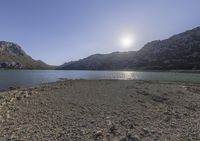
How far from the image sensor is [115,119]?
57.1ft

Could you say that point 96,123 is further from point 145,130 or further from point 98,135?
point 145,130

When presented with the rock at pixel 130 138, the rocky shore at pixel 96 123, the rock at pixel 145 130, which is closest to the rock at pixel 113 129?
the rocky shore at pixel 96 123

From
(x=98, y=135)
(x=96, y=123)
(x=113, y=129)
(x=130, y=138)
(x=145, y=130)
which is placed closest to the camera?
(x=130, y=138)

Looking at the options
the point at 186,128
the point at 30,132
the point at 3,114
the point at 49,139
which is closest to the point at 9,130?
the point at 30,132

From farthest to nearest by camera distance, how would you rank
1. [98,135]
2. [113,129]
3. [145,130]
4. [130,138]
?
[113,129], [145,130], [98,135], [130,138]

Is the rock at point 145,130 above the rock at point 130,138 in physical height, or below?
above

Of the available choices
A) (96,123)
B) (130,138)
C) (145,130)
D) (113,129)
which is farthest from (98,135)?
(145,130)

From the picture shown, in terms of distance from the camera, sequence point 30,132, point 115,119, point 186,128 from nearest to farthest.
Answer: point 30,132 → point 186,128 → point 115,119

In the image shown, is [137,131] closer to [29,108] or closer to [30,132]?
[30,132]

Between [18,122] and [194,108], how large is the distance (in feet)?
55.4

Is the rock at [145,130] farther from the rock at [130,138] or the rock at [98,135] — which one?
the rock at [98,135]

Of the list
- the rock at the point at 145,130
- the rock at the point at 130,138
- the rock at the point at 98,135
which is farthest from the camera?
the rock at the point at 145,130

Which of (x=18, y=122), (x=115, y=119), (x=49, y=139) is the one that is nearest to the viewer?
(x=49, y=139)

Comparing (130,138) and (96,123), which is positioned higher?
(96,123)
